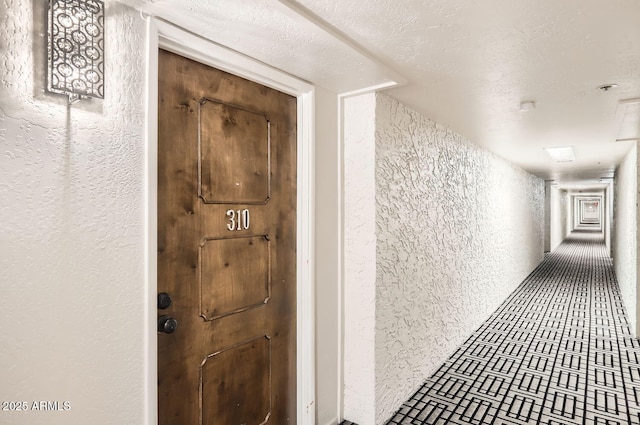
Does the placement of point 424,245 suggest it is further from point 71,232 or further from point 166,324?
point 71,232

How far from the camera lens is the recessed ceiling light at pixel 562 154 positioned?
178 inches

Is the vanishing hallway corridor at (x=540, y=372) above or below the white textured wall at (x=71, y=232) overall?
below

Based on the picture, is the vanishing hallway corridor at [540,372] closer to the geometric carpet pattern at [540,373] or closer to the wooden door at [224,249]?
the geometric carpet pattern at [540,373]

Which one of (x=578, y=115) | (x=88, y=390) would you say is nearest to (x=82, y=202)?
(x=88, y=390)

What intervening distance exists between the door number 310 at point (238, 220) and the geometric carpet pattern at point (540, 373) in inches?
65.7

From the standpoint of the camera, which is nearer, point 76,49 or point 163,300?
point 76,49

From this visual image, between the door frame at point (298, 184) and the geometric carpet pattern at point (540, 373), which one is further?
the geometric carpet pattern at point (540, 373)

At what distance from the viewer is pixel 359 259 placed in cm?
229

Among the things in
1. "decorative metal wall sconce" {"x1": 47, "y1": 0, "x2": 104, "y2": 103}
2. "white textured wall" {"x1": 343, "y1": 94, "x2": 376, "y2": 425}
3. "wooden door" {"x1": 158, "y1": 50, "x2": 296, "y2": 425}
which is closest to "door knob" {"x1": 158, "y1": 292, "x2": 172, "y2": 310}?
"wooden door" {"x1": 158, "y1": 50, "x2": 296, "y2": 425}

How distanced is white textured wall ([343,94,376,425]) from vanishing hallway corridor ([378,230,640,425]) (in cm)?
34

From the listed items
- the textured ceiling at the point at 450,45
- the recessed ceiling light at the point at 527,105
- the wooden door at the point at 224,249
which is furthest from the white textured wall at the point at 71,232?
the recessed ceiling light at the point at 527,105

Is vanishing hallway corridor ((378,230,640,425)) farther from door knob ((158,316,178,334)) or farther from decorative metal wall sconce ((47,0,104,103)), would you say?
decorative metal wall sconce ((47,0,104,103))

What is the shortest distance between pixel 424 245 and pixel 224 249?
1.74 meters

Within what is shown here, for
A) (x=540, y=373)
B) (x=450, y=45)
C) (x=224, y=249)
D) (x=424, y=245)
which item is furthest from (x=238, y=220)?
(x=540, y=373)
